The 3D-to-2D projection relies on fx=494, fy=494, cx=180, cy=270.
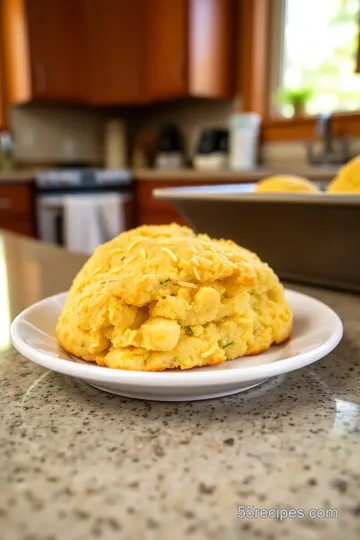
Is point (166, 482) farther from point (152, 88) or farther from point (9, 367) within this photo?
point (152, 88)

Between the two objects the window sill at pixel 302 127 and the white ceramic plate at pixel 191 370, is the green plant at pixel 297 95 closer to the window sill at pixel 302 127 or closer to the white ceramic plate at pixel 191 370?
the window sill at pixel 302 127

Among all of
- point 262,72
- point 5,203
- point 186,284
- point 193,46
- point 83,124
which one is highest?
point 193,46

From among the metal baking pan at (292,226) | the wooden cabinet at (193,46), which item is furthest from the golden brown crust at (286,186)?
the wooden cabinet at (193,46)

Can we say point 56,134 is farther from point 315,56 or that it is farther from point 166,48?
point 315,56

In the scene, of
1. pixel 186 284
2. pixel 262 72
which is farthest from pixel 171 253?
pixel 262 72

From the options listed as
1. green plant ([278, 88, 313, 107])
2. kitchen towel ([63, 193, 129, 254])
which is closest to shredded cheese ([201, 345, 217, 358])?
kitchen towel ([63, 193, 129, 254])
